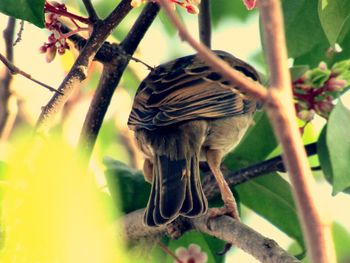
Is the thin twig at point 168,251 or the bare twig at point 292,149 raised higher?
the bare twig at point 292,149

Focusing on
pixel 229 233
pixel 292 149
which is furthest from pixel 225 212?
pixel 292 149

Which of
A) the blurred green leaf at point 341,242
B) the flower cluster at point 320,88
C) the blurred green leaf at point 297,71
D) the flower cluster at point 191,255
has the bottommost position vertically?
the blurred green leaf at point 341,242

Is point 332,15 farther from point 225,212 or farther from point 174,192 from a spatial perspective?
point 174,192

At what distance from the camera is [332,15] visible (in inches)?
109

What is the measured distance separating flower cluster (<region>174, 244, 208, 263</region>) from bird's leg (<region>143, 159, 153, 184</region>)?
42 centimetres

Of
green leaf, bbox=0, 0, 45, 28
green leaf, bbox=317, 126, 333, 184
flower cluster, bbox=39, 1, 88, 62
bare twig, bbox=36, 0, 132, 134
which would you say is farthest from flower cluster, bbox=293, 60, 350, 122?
green leaf, bbox=0, 0, 45, 28

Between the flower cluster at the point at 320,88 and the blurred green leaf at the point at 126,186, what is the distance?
76 cm

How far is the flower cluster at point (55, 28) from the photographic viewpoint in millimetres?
2852

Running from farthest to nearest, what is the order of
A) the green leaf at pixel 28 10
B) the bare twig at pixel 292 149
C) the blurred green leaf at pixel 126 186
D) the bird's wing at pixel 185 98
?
the bird's wing at pixel 185 98
the blurred green leaf at pixel 126 186
the green leaf at pixel 28 10
the bare twig at pixel 292 149

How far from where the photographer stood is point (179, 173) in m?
3.43

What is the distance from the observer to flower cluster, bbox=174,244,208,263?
3.03 m

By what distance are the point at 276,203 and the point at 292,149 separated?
7.77ft

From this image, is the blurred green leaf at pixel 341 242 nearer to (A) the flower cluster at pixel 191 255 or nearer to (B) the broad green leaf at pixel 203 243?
(B) the broad green leaf at pixel 203 243

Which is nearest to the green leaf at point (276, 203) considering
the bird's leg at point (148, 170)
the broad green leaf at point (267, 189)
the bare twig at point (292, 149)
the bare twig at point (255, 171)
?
the broad green leaf at point (267, 189)
